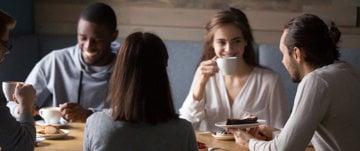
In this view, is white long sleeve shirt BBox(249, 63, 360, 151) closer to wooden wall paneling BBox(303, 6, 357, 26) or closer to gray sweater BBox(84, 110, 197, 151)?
gray sweater BBox(84, 110, 197, 151)

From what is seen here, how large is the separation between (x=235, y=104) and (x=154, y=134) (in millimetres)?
1306

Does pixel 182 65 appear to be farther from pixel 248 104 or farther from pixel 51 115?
pixel 51 115

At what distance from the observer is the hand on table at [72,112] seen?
3068 millimetres

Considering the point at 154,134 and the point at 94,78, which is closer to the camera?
the point at 154,134

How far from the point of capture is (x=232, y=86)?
3428 millimetres

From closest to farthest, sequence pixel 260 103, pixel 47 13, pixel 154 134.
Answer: pixel 154 134
pixel 260 103
pixel 47 13

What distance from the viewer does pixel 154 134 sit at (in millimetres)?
2100

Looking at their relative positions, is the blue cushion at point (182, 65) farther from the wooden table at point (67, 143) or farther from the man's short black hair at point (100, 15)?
the wooden table at point (67, 143)

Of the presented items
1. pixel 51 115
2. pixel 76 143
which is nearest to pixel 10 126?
pixel 76 143

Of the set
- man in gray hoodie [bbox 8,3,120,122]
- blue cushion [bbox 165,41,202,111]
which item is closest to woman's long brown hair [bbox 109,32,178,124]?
man in gray hoodie [bbox 8,3,120,122]

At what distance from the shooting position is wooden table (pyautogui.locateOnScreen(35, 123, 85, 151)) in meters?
2.60

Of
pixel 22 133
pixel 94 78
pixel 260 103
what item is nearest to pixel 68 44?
pixel 94 78

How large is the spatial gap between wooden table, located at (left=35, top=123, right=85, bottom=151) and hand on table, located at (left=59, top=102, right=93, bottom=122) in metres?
0.16

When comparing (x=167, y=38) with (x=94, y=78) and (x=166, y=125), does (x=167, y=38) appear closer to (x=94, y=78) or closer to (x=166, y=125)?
(x=94, y=78)
